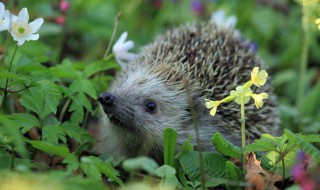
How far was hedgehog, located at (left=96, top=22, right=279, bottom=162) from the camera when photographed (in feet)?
11.2

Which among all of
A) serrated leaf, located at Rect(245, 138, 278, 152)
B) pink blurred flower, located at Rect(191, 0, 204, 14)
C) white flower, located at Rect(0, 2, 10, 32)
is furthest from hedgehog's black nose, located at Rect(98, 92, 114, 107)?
pink blurred flower, located at Rect(191, 0, 204, 14)

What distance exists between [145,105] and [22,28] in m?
1.04

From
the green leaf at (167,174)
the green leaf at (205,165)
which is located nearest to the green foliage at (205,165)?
the green leaf at (205,165)

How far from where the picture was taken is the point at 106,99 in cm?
318

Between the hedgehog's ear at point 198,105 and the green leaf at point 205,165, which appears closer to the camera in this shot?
the green leaf at point 205,165

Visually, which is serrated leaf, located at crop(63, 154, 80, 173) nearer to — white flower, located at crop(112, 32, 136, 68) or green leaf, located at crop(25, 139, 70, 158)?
green leaf, located at crop(25, 139, 70, 158)

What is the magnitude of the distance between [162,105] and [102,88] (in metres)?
0.44

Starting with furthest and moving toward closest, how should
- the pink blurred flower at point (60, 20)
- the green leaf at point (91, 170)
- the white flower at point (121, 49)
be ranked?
1. the pink blurred flower at point (60, 20)
2. the white flower at point (121, 49)
3. the green leaf at point (91, 170)

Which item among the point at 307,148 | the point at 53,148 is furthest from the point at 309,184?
the point at 53,148

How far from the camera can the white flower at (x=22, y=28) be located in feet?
8.94

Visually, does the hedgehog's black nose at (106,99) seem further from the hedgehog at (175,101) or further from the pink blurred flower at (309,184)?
the pink blurred flower at (309,184)

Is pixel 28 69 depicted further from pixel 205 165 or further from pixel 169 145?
pixel 205 165

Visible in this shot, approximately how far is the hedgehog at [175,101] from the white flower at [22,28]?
0.64 metres

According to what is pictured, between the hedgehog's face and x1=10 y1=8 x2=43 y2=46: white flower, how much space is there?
66 cm
